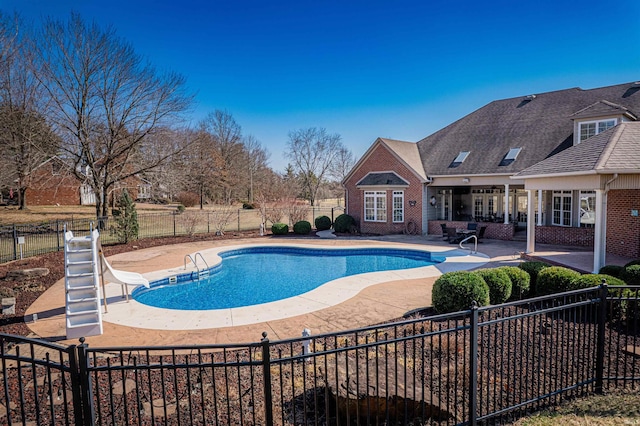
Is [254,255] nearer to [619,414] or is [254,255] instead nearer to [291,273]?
[291,273]

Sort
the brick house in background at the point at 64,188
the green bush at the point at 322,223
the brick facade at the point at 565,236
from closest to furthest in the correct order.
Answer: the brick facade at the point at 565,236, the brick house in background at the point at 64,188, the green bush at the point at 322,223

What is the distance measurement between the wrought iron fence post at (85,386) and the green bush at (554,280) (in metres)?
8.58

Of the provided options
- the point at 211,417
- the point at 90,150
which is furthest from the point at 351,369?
the point at 90,150

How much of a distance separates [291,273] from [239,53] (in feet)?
43.8

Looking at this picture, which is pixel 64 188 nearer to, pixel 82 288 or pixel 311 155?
pixel 311 155

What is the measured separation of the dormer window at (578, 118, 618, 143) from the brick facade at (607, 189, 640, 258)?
17.7 feet

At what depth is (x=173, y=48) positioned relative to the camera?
21094mm

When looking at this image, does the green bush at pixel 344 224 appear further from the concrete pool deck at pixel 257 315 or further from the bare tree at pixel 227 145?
the bare tree at pixel 227 145

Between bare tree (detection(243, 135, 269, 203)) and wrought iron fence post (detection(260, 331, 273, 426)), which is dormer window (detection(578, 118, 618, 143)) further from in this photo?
bare tree (detection(243, 135, 269, 203))

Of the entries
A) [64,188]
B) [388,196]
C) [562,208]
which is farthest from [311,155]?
[562,208]

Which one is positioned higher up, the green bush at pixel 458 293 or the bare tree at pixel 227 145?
the bare tree at pixel 227 145

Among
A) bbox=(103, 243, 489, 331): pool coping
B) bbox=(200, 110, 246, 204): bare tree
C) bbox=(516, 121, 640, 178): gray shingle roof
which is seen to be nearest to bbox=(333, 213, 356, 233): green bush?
bbox=(103, 243, 489, 331): pool coping

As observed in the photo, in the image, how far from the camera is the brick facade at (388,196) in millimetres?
21641

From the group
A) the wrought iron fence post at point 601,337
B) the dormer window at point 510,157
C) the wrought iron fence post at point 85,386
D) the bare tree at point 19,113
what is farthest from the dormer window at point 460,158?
the bare tree at point 19,113
